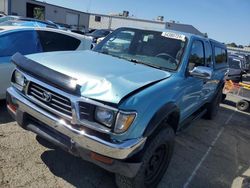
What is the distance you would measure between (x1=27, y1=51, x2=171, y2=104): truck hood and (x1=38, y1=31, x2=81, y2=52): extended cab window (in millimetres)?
2432

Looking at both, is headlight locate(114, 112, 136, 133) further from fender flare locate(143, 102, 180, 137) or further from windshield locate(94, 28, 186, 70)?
windshield locate(94, 28, 186, 70)

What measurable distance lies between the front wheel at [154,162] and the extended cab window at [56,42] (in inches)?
145

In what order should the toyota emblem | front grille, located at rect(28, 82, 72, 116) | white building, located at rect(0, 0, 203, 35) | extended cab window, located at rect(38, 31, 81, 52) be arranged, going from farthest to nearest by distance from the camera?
white building, located at rect(0, 0, 203, 35) < extended cab window, located at rect(38, 31, 81, 52) < the toyota emblem < front grille, located at rect(28, 82, 72, 116)

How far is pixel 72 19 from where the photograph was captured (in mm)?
41594

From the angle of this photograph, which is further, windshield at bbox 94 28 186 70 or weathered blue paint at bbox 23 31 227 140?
windshield at bbox 94 28 186 70

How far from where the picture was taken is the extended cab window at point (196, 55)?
427cm

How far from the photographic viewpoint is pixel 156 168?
355 centimetres

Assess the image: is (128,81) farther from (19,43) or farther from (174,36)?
(19,43)

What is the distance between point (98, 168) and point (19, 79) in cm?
156

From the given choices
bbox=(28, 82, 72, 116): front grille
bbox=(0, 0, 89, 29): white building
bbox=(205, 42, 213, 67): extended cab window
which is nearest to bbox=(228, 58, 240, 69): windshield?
bbox=(205, 42, 213, 67): extended cab window

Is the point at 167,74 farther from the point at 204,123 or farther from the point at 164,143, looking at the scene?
the point at 204,123

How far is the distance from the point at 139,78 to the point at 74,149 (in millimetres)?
1071

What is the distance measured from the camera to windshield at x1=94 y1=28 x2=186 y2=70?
Answer: 4000 millimetres

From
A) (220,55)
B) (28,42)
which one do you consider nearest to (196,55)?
(220,55)
